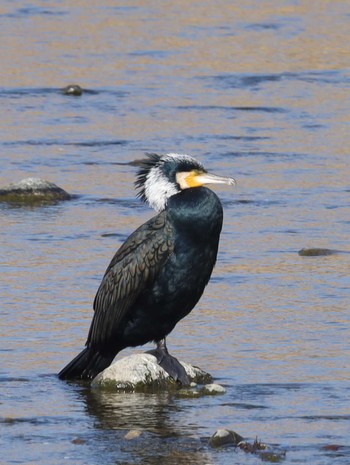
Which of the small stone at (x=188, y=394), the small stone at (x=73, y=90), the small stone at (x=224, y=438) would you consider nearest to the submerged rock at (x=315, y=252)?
the small stone at (x=188, y=394)

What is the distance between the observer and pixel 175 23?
22312 mm

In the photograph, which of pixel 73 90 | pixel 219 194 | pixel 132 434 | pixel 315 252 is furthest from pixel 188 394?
pixel 73 90

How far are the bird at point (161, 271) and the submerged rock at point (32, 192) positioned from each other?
4.26 metres

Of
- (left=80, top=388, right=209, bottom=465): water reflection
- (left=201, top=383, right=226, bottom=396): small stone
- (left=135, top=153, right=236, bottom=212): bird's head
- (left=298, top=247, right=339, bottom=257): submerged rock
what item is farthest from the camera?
(left=298, top=247, right=339, bottom=257): submerged rock

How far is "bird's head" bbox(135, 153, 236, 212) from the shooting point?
8727mm

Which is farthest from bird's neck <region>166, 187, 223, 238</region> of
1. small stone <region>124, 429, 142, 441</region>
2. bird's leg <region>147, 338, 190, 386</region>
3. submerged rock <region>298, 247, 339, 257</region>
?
submerged rock <region>298, 247, 339, 257</region>

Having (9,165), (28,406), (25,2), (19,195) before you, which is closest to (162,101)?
(9,165)

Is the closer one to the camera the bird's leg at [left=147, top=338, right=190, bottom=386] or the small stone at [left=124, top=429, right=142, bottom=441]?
the small stone at [left=124, top=429, right=142, bottom=441]

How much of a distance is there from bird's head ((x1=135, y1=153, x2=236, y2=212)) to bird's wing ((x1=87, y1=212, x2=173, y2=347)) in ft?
0.44

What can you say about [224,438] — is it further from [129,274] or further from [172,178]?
[172,178]

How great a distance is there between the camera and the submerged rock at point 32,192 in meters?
13.0

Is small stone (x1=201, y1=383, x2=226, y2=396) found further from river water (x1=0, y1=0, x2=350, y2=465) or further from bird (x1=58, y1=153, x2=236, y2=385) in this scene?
bird (x1=58, y1=153, x2=236, y2=385)

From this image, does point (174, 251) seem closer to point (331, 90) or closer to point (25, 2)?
point (331, 90)

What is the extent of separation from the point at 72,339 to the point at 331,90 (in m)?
9.14
